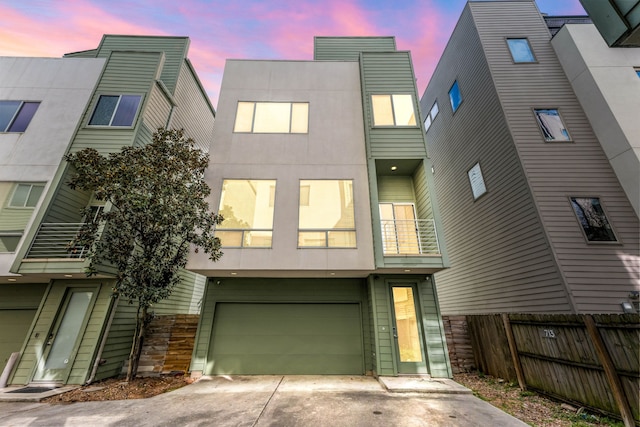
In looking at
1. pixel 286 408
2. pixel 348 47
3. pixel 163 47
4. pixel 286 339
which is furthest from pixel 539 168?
pixel 163 47

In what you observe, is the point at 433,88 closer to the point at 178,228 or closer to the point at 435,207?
the point at 435,207

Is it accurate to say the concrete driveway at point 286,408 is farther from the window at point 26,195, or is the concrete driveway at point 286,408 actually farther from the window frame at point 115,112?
the window frame at point 115,112

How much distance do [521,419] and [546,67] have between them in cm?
1268

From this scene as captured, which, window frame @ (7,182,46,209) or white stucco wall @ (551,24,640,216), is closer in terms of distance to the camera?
white stucco wall @ (551,24,640,216)

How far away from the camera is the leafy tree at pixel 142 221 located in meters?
6.44

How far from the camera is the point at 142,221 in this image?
21.6ft

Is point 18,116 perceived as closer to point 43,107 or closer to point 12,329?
point 43,107

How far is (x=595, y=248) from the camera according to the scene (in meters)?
7.29

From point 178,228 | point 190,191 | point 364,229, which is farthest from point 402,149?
point 178,228

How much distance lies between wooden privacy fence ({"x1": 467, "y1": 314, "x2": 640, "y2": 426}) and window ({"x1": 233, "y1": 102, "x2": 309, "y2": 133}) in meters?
8.90

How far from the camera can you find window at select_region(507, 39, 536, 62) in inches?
408

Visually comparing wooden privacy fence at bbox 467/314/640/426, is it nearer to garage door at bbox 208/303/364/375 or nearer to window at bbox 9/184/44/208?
garage door at bbox 208/303/364/375

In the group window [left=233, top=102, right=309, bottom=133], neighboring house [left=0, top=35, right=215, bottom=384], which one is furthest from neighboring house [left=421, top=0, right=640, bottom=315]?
neighboring house [left=0, top=35, right=215, bottom=384]

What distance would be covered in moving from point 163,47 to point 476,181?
638 inches
